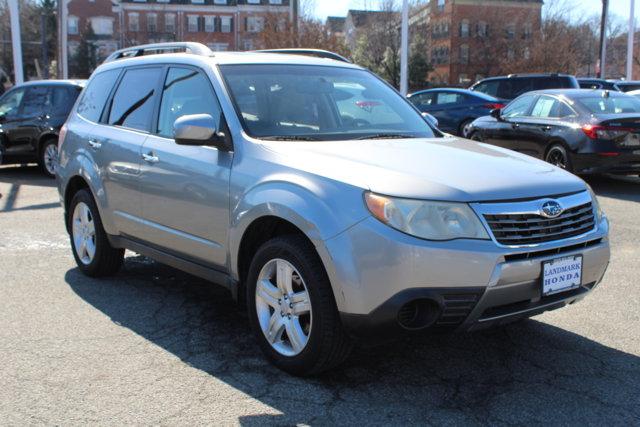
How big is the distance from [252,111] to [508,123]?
8564 mm

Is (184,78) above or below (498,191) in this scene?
above

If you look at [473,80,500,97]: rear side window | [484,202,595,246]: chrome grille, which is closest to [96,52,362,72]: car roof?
[484,202,595,246]: chrome grille

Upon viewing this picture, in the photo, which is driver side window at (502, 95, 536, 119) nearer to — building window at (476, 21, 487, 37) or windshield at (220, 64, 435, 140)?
windshield at (220, 64, 435, 140)

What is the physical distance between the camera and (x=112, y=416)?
334 cm

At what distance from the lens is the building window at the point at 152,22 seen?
72625 millimetres

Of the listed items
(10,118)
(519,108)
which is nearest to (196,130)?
(519,108)

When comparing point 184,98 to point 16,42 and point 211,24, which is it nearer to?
point 16,42

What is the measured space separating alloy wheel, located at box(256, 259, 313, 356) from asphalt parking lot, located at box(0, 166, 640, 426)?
20 centimetres

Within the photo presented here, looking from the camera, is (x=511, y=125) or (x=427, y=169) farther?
(x=511, y=125)

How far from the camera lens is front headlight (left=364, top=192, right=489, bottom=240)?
10.6ft

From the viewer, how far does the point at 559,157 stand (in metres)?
10.7

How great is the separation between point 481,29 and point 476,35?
67cm

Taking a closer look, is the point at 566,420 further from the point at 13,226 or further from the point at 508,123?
the point at 508,123

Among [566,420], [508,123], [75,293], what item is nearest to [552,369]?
[566,420]
